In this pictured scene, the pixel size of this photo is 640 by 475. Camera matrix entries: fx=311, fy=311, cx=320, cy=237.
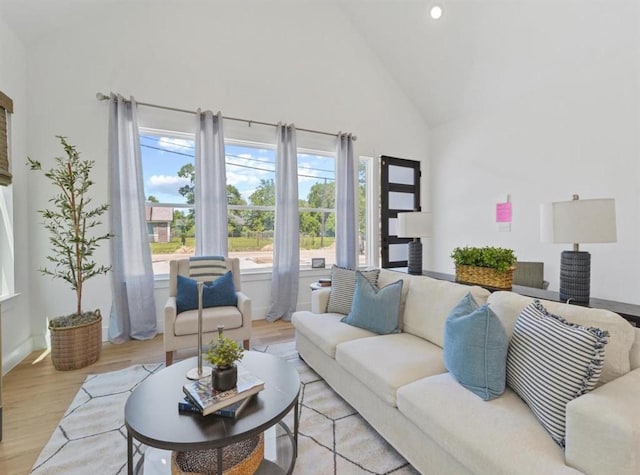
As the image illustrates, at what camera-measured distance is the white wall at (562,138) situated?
3125 millimetres

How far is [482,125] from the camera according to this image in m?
4.61

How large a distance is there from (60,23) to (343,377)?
14.1 ft

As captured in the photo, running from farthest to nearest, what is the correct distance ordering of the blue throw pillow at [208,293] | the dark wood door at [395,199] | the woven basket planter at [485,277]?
the dark wood door at [395,199] → the blue throw pillow at [208,293] → the woven basket planter at [485,277]

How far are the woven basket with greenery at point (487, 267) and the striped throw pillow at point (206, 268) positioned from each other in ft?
7.71

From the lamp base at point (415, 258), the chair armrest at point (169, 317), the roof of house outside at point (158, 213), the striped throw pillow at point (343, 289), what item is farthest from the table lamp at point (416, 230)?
the roof of house outside at point (158, 213)

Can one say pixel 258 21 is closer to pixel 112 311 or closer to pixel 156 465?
pixel 112 311

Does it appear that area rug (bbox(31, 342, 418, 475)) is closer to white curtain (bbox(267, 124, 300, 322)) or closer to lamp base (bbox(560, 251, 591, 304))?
lamp base (bbox(560, 251, 591, 304))

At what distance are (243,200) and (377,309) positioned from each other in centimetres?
261

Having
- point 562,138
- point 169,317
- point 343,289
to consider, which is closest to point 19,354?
point 169,317

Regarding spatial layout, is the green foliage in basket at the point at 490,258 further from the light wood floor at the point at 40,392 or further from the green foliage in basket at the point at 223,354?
the light wood floor at the point at 40,392

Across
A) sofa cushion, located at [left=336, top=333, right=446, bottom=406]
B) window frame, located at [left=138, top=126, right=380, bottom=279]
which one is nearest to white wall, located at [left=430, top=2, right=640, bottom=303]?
window frame, located at [left=138, top=126, right=380, bottom=279]

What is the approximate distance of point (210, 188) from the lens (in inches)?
148

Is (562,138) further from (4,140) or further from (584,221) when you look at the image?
(4,140)

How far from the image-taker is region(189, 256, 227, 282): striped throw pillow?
129 inches
